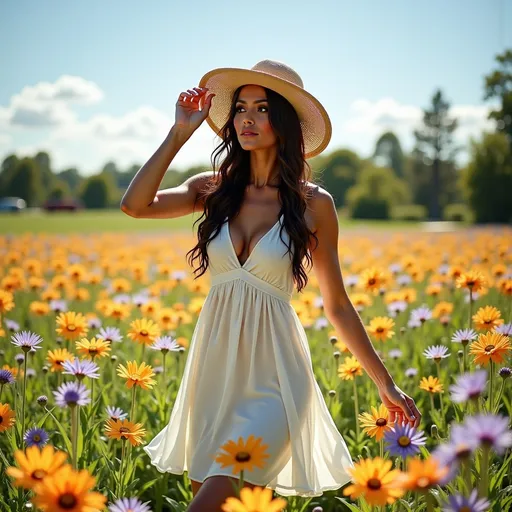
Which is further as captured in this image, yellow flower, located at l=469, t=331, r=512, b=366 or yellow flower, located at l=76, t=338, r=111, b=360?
yellow flower, located at l=76, t=338, r=111, b=360

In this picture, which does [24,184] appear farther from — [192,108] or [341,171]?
[192,108]

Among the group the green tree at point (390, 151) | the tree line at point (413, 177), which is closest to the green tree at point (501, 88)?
the tree line at point (413, 177)

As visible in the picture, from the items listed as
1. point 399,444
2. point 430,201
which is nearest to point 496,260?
point 399,444

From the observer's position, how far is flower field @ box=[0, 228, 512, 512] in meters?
1.43

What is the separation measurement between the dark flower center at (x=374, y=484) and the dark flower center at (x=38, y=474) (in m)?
0.71

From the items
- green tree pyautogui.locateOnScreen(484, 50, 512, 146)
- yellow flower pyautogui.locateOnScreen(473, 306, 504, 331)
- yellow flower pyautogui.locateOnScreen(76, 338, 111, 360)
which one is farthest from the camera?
green tree pyautogui.locateOnScreen(484, 50, 512, 146)

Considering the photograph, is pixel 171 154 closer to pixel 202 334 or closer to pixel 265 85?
pixel 265 85

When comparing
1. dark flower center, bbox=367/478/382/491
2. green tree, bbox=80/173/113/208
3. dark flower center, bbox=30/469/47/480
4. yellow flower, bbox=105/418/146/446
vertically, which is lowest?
yellow flower, bbox=105/418/146/446

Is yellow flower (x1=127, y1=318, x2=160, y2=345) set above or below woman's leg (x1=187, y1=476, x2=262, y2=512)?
above

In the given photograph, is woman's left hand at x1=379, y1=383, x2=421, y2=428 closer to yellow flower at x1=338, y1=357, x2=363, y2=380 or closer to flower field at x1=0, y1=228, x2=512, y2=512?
flower field at x1=0, y1=228, x2=512, y2=512

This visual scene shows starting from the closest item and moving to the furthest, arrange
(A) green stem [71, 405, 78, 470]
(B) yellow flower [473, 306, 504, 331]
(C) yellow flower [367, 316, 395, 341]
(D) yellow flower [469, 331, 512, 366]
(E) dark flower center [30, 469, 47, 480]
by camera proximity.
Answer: (E) dark flower center [30, 469, 47, 480] → (A) green stem [71, 405, 78, 470] → (D) yellow flower [469, 331, 512, 366] → (B) yellow flower [473, 306, 504, 331] → (C) yellow flower [367, 316, 395, 341]

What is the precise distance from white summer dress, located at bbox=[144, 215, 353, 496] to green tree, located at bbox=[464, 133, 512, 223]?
127 feet

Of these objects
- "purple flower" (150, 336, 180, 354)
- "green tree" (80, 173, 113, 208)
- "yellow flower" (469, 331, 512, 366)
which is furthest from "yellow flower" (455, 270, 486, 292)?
"green tree" (80, 173, 113, 208)

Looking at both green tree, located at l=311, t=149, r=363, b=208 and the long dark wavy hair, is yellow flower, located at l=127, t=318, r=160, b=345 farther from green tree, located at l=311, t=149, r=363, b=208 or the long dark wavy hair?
green tree, located at l=311, t=149, r=363, b=208
